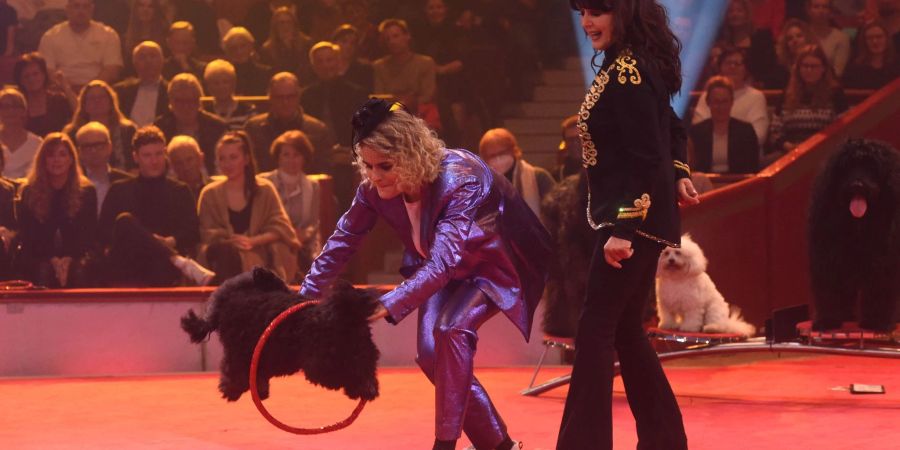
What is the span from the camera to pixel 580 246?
19.0 ft

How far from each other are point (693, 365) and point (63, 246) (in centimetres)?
358

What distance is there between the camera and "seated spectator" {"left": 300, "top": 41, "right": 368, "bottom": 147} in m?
8.83

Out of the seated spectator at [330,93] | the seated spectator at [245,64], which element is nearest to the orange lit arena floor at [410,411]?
the seated spectator at [330,93]

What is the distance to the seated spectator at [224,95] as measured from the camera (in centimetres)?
876

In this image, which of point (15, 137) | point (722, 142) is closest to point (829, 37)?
point (722, 142)

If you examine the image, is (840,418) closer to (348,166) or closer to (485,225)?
(485,225)

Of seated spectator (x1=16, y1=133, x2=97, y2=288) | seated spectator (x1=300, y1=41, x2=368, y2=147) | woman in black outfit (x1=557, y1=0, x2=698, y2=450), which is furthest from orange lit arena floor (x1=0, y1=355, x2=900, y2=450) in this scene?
seated spectator (x1=300, y1=41, x2=368, y2=147)

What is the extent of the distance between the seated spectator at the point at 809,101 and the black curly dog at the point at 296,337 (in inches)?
220

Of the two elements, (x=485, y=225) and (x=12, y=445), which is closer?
(x=485, y=225)

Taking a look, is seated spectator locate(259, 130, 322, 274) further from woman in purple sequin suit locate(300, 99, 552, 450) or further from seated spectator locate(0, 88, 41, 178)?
woman in purple sequin suit locate(300, 99, 552, 450)

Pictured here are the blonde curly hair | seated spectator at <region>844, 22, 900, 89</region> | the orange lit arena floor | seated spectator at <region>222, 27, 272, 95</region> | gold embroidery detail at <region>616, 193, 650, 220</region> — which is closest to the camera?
gold embroidery detail at <region>616, 193, 650, 220</region>

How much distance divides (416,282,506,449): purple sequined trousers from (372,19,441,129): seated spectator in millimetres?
5089

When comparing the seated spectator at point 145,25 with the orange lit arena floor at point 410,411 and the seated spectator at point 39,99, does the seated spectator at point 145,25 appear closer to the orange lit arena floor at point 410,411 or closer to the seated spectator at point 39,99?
the seated spectator at point 39,99

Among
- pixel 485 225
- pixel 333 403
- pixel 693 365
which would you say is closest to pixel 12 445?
pixel 333 403
